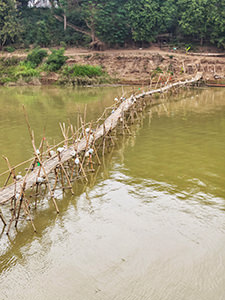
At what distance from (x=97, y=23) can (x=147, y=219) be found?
25820mm

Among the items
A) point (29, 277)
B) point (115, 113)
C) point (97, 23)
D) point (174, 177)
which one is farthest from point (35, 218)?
point (97, 23)

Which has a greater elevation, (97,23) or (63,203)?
(97,23)

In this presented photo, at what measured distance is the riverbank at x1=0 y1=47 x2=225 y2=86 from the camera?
24.5 meters

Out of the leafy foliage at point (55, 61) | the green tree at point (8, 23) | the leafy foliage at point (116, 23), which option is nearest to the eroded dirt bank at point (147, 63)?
A: the leafy foliage at point (55, 61)

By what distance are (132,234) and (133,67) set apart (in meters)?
22.9

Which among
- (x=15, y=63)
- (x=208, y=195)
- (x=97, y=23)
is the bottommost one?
(x=208, y=195)

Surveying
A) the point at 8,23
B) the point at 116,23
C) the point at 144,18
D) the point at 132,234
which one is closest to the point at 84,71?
the point at 116,23

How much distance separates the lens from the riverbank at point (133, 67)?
80.4ft

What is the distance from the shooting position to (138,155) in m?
8.42

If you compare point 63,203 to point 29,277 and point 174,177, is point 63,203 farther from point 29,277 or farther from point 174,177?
point 174,177

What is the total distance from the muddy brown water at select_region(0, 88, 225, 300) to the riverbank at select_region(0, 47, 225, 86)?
16.6 m

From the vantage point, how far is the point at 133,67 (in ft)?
85.9

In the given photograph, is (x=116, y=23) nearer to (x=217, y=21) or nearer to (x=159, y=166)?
(x=217, y=21)

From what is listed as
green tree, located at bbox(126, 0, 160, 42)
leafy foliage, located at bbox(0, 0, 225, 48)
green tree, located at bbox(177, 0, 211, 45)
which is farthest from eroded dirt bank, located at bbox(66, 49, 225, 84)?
green tree, located at bbox(177, 0, 211, 45)
